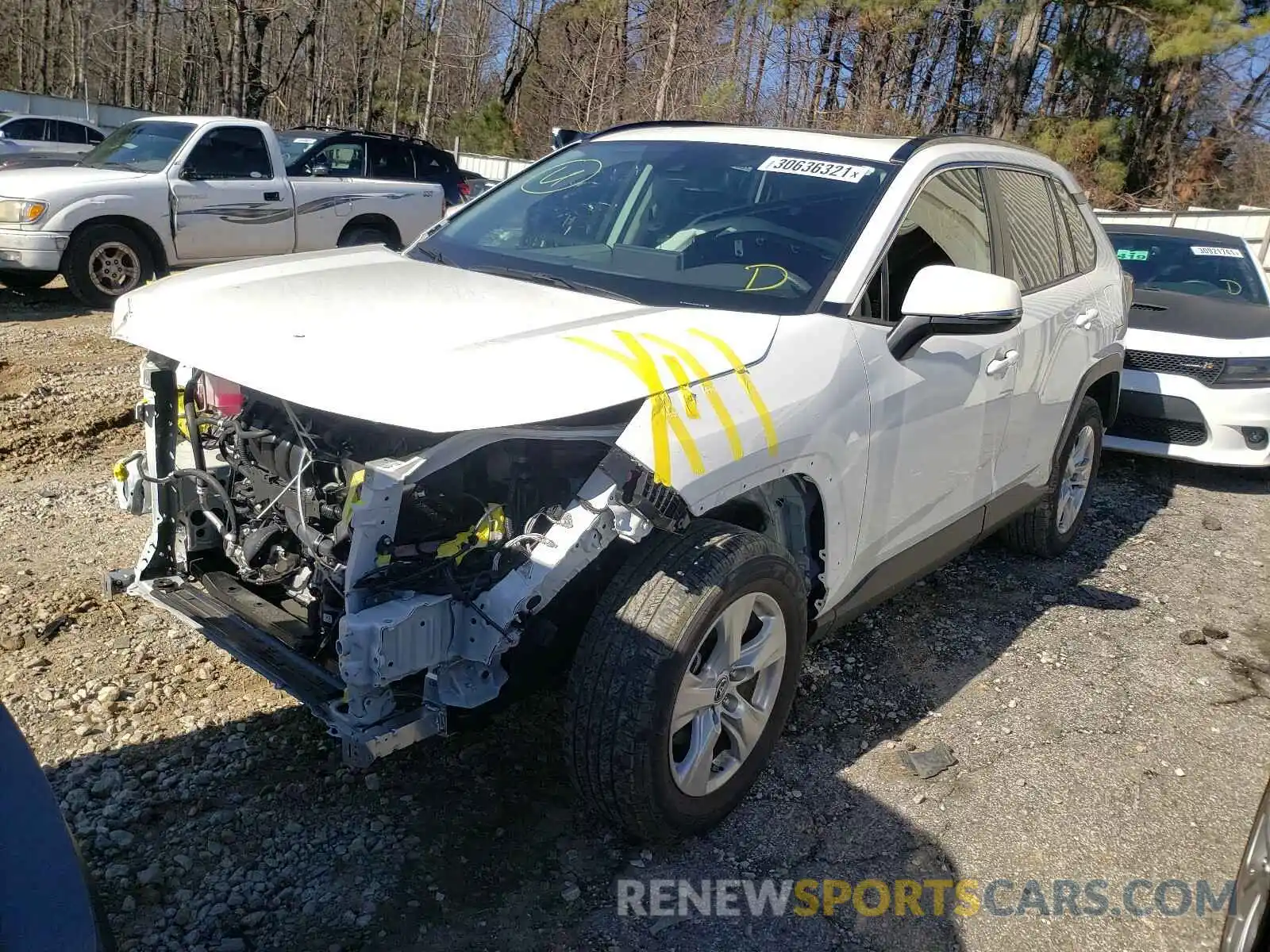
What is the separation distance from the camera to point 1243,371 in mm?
6578

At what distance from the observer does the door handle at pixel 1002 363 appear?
3.65 meters

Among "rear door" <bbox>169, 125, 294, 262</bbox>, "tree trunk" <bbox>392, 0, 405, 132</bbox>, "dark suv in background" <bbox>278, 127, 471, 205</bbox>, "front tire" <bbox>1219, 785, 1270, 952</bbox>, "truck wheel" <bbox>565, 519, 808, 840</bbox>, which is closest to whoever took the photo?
"front tire" <bbox>1219, 785, 1270, 952</bbox>

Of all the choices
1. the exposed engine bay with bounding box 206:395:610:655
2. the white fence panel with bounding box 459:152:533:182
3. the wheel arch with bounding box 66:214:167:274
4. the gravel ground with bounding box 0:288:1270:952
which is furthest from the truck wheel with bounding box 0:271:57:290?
the white fence panel with bounding box 459:152:533:182

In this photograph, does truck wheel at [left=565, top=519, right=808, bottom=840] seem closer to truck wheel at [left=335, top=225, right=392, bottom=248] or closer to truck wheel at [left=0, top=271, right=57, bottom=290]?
truck wheel at [left=0, top=271, right=57, bottom=290]

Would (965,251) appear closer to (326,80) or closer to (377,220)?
(377,220)

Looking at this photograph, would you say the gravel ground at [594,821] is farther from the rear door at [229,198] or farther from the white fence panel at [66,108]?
the white fence panel at [66,108]

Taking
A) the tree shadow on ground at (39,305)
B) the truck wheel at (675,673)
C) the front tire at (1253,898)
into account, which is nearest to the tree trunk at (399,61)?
the tree shadow on ground at (39,305)

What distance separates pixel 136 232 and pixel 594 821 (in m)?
8.60

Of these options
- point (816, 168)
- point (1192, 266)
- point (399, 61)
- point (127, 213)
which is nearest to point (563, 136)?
point (816, 168)

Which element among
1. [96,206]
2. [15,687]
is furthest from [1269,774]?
[96,206]

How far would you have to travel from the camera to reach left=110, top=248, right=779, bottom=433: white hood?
2301 millimetres

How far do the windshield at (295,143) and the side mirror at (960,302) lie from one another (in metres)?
9.66

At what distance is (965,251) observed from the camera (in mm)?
3715

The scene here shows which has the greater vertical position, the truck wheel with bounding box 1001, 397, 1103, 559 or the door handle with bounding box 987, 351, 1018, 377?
the door handle with bounding box 987, 351, 1018, 377
